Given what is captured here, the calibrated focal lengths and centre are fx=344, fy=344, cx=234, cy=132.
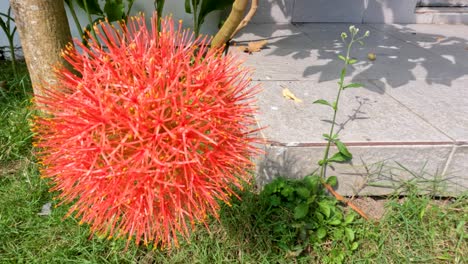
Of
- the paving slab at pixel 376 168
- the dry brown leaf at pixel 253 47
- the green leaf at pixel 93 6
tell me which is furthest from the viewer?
the dry brown leaf at pixel 253 47

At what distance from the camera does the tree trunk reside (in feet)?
5.69

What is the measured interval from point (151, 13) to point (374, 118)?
2.71 m

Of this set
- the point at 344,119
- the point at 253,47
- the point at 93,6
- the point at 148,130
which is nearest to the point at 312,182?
the point at 344,119

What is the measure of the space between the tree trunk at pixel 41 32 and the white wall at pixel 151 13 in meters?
1.89

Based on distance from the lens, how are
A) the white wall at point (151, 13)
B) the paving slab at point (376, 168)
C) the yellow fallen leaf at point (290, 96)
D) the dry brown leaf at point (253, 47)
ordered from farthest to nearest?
the white wall at point (151, 13), the dry brown leaf at point (253, 47), the yellow fallen leaf at point (290, 96), the paving slab at point (376, 168)

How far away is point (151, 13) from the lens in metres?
3.71

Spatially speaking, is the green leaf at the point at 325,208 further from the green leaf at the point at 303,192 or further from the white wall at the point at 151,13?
the white wall at the point at 151,13

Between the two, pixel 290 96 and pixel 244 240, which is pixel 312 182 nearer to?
pixel 244 240

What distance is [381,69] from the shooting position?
2.79m

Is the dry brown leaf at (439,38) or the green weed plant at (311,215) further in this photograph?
the dry brown leaf at (439,38)

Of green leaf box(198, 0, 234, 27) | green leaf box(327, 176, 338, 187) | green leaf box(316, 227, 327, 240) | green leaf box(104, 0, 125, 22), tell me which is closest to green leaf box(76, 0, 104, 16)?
green leaf box(104, 0, 125, 22)

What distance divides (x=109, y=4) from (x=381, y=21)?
369 centimetres

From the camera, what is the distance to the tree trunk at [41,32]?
173 cm

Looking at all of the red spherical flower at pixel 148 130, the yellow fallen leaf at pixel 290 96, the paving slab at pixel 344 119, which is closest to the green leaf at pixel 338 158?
the paving slab at pixel 344 119
